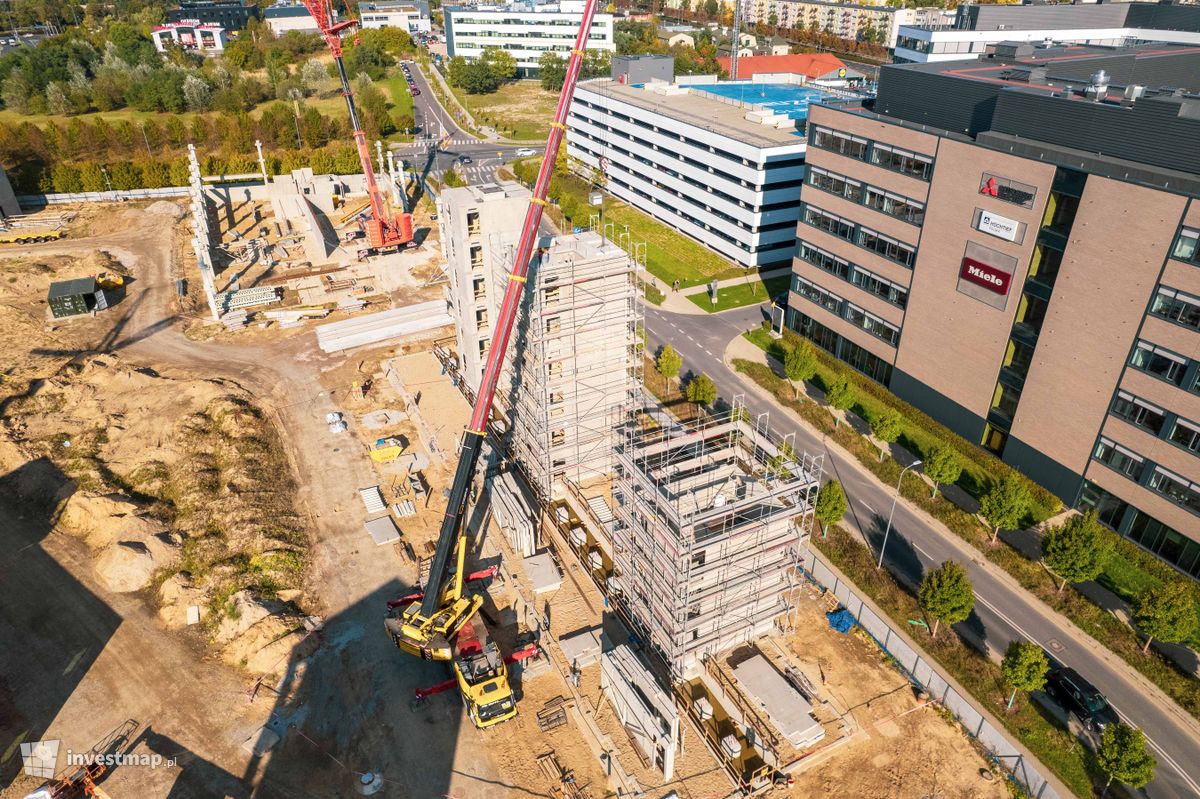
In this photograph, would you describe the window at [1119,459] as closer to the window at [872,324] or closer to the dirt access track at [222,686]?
the window at [872,324]

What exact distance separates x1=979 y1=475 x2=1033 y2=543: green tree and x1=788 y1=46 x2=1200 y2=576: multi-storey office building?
643 cm

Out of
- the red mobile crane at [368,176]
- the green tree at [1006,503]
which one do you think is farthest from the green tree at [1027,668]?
the red mobile crane at [368,176]

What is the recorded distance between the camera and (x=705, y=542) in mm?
32844

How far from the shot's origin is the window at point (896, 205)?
2094 inches

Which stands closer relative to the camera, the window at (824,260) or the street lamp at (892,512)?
the street lamp at (892,512)

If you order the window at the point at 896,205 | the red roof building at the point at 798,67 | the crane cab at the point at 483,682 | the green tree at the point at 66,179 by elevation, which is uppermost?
the red roof building at the point at 798,67

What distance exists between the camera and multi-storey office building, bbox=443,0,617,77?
181750 mm

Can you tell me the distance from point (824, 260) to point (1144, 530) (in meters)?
30.9

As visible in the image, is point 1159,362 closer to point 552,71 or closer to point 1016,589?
point 1016,589

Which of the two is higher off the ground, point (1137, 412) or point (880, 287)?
point (880, 287)

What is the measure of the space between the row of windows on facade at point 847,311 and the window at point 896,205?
324 inches

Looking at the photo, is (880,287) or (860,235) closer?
(880,287)

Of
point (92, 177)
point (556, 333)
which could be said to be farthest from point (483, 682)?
point (92, 177)

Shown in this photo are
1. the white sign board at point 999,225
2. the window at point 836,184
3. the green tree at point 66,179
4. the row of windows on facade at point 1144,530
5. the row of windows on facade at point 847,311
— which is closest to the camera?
the row of windows on facade at point 1144,530
